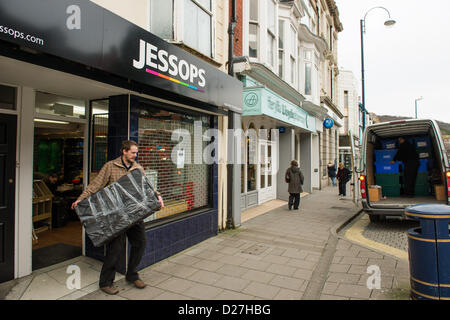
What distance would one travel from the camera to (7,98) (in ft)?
12.5

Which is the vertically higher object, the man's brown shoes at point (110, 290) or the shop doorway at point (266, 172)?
the shop doorway at point (266, 172)

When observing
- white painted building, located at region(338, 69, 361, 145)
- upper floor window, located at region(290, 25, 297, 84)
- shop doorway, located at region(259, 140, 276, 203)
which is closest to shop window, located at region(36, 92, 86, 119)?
shop doorway, located at region(259, 140, 276, 203)

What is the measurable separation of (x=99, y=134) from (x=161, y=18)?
2325 millimetres

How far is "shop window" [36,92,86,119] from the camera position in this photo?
4.30m

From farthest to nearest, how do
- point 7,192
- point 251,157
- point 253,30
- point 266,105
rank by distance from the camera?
point 251,157 → point 253,30 → point 266,105 → point 7,192

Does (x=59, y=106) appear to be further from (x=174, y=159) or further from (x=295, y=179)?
(x=295, y=179)

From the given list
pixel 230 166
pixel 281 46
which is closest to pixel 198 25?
pixel 230 166

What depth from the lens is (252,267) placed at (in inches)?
180

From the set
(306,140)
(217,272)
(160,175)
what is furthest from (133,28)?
(306,140)

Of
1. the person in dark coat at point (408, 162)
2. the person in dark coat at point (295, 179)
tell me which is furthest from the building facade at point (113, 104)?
the person in dark coat at point (408, 162)

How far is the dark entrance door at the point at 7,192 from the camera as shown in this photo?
3.71 metres

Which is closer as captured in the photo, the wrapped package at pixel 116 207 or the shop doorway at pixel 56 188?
the wrapped package at pixel 116 207

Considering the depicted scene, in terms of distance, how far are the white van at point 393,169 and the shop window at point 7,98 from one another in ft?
23.9

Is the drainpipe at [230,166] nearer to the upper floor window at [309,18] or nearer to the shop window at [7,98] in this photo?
the shop window at [7,98]
